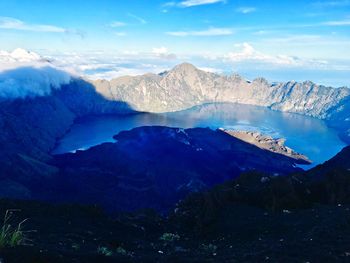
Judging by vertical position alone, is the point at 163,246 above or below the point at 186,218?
above

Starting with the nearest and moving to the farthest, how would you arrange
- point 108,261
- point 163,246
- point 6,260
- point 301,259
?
point 6,260, point 108,261, point 301,259, point 163,246

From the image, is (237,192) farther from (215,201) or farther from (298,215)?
(298,215)

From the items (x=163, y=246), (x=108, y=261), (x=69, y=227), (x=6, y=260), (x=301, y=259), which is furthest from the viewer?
(x=69, y=227)

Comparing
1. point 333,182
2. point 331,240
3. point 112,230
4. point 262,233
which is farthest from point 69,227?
point 333,182

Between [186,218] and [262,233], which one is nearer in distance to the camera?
[262,233]

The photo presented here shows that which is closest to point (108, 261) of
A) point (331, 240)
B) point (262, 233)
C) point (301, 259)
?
point (301, 259)

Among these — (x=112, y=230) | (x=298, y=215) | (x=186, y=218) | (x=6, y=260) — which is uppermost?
(x=6, y=260)

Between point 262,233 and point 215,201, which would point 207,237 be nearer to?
point 262,233
